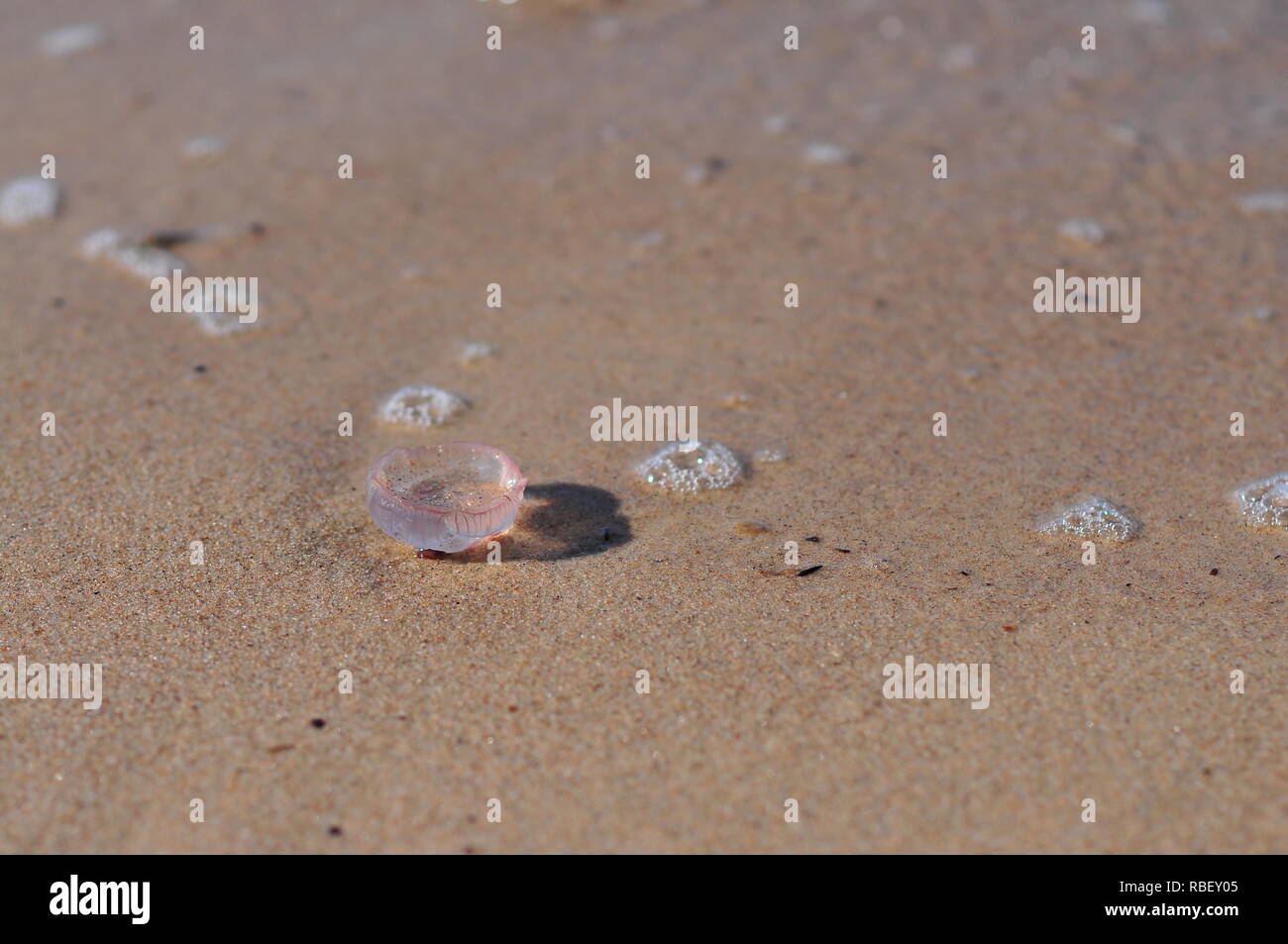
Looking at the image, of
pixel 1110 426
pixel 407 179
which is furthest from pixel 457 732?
pixel 407 179

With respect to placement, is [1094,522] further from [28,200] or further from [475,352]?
[28,200]

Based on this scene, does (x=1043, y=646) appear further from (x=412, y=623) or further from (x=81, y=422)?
(x=81, y=422)

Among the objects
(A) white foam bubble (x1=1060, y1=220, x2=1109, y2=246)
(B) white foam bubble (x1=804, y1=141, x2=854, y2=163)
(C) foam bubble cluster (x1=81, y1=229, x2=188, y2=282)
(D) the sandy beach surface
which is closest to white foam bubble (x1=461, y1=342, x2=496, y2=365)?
(D) the sandy beach surface

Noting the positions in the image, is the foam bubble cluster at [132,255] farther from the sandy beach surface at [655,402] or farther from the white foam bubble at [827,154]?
the white foam bubble at [827,154]

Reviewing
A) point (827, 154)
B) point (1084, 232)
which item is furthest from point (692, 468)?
point (827, 154)

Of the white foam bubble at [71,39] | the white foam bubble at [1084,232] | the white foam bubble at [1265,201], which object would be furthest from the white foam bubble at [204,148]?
the white foam bubble at [1265,201]

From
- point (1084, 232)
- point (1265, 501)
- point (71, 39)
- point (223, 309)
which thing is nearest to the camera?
point (1265, 501)

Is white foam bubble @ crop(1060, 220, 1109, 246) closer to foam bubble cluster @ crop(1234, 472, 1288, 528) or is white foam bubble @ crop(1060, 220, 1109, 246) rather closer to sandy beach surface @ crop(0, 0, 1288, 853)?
sandy beach surface @ crop(0, 0, 1288, 853)
